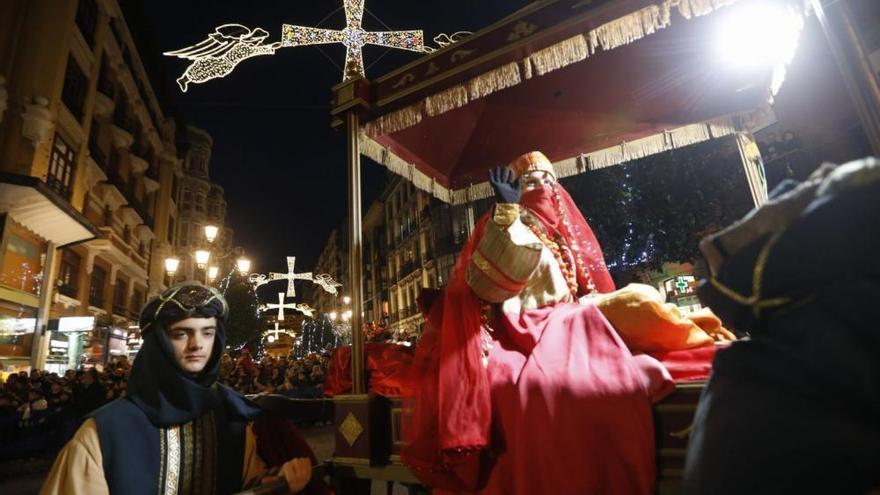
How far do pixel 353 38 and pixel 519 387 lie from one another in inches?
153

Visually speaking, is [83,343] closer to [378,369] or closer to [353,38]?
[353,38]

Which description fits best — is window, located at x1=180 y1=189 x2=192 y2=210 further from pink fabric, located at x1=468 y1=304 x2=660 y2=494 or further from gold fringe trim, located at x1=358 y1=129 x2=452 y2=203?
pink fabric, located at x1=468 y1=304 x2=660 y2=494

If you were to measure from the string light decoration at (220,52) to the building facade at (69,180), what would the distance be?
11.0 meters

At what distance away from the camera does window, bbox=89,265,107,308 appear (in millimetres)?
18781

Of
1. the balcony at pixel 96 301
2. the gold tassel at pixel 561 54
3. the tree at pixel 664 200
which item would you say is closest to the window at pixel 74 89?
the balcony at pixel 96 301

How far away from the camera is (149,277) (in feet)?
85.9

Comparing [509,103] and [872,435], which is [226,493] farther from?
[509,103]

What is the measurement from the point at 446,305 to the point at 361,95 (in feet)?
7.22

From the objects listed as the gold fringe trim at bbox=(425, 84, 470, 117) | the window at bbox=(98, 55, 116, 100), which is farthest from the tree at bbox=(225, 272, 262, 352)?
the gold fringe trim at bbox=(425, 84, 470, 117)

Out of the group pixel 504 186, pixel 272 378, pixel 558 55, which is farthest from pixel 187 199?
pixel 504 186

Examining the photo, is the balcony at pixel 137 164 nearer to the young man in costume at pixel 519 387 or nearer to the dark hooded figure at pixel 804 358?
the young man in costume at pixel 519 387

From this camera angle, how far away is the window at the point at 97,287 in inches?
739

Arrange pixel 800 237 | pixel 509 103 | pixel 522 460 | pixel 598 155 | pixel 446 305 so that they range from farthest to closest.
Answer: pixel 598 155
pixel 509 103
pixel 446 305
pixel 522 460
pixel 800 237

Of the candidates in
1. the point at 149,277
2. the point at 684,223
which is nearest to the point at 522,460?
the point at 684,223
